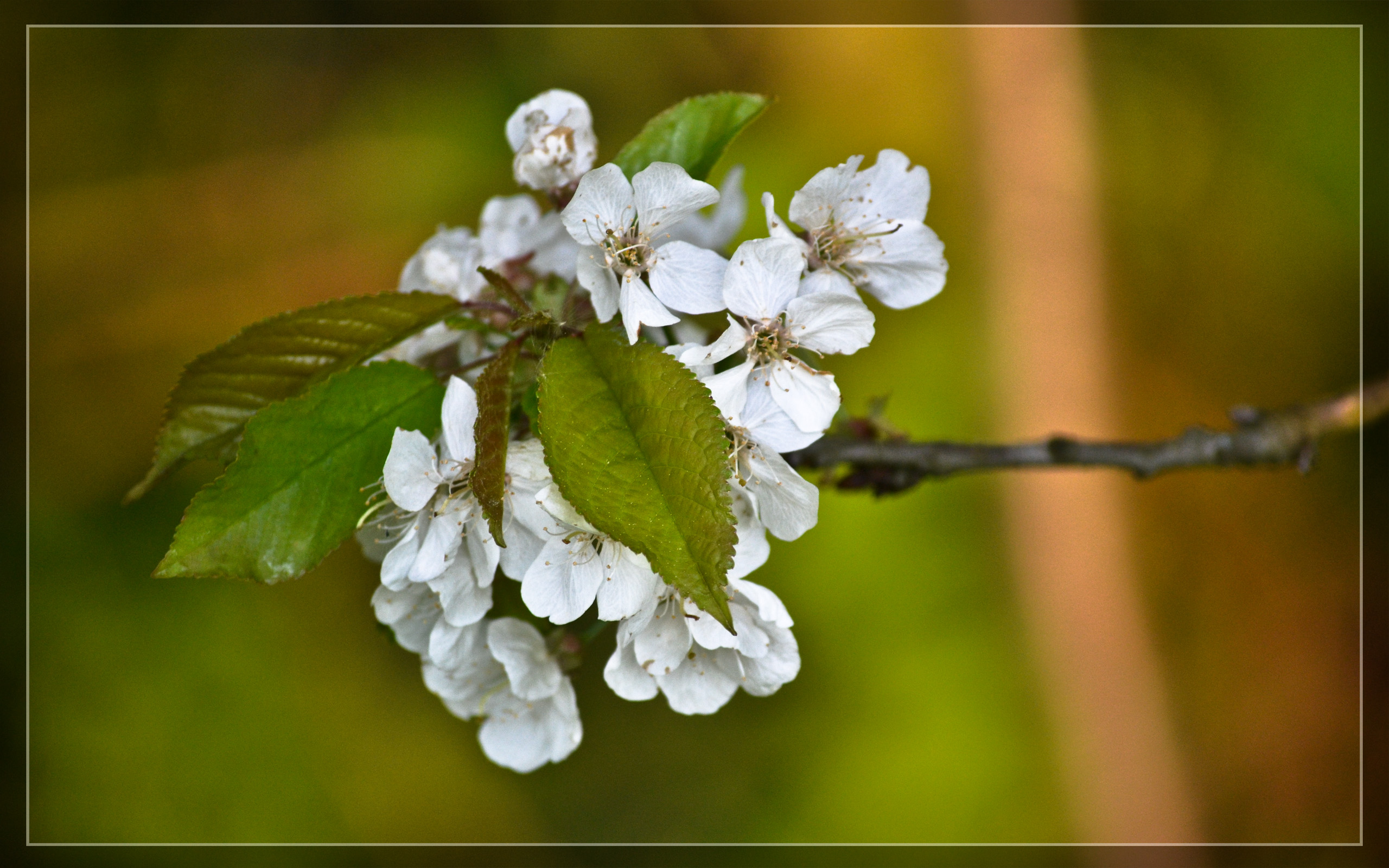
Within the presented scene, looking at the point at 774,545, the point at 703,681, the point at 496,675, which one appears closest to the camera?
the point at 703,681

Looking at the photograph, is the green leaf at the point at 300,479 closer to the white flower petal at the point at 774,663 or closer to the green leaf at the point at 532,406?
the green leaf at the point at 532,406

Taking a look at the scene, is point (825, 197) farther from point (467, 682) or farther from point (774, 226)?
point (467, 682)

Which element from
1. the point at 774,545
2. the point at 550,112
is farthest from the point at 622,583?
the point at 774,545

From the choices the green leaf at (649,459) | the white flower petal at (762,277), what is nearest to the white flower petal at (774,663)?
the green leaf at (649,459)

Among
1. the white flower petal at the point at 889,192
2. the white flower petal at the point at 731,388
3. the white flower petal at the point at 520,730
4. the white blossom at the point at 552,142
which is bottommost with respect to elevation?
the white flower petal at the point at 520,730

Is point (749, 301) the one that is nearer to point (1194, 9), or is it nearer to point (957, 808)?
point (957, 808)

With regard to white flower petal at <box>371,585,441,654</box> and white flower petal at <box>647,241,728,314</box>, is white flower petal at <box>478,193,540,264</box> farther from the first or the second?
white flower petal at <box>371,585,441,654</box>

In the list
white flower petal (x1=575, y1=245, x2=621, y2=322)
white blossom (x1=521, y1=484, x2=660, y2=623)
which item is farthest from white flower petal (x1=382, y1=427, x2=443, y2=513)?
white flower petal (x1=575, y1=245, x2=621, y2=322)

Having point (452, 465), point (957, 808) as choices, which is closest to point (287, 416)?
point (452, 465)
